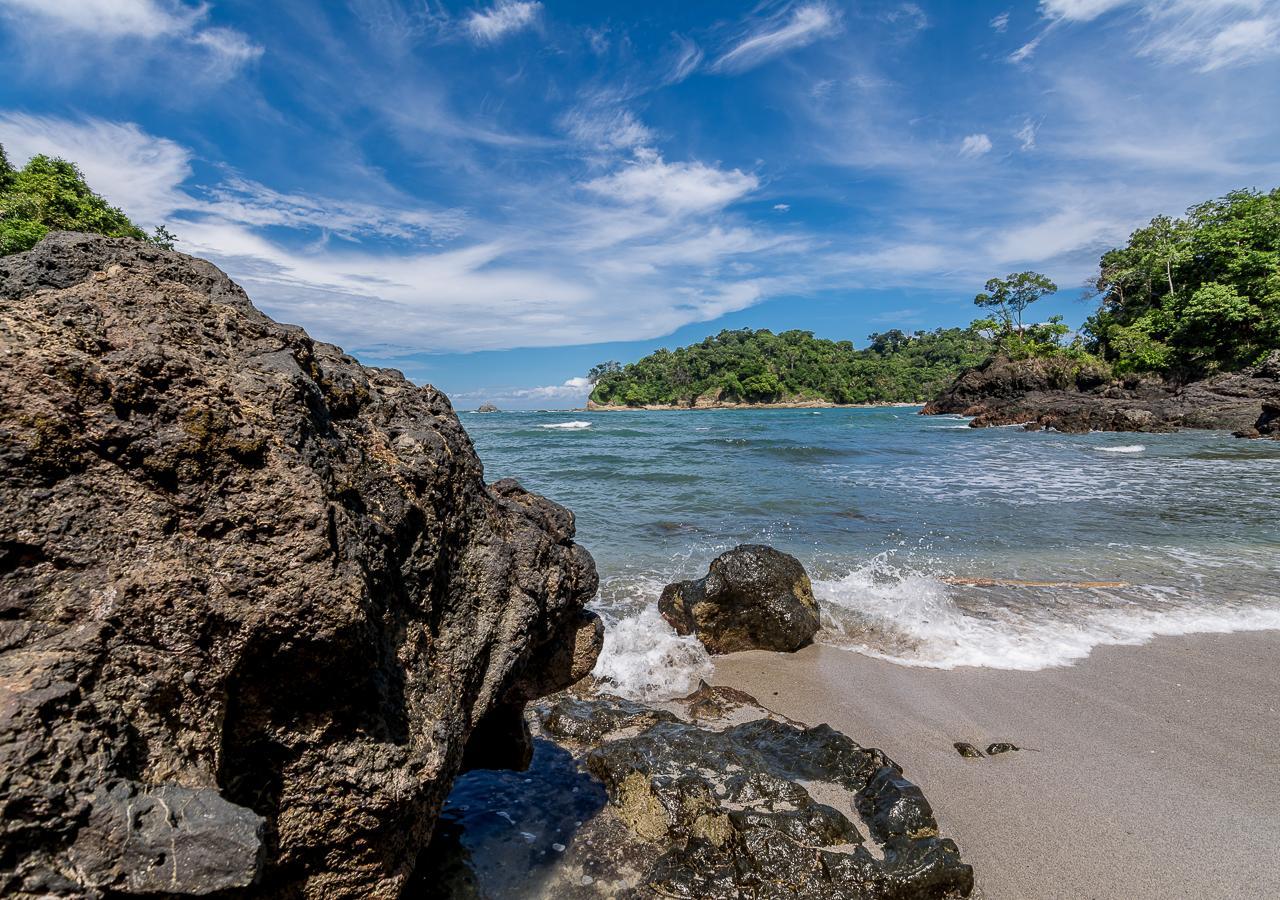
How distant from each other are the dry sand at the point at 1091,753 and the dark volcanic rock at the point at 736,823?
0.38 metres

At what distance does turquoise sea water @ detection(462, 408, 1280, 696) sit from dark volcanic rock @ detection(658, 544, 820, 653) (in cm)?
31

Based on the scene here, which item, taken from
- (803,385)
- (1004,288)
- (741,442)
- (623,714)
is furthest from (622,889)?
(803,385)

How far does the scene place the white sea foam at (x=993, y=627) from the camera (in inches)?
206

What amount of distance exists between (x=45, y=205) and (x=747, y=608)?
100 feet

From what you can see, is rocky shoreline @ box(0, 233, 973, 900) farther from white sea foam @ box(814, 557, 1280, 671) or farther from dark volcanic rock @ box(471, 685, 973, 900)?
white sea foam @ box(814, 557, 1280, 671)

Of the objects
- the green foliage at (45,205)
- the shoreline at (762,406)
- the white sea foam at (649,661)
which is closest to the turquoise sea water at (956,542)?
the white sea foam at (649,661)

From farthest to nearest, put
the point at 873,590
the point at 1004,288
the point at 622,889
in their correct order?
the point at 1004,288, the point at 873,590, the point at 622,889

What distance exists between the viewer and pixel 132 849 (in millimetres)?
1180

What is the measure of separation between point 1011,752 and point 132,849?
438cm

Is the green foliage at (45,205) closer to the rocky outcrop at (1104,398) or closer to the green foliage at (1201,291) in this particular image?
the rocky outcrop at (1104,398)

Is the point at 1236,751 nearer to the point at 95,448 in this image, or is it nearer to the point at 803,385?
the point at 95,448

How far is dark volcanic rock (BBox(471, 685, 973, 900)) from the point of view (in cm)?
248

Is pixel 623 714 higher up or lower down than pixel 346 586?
lower down

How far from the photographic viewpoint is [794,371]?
106 meters
